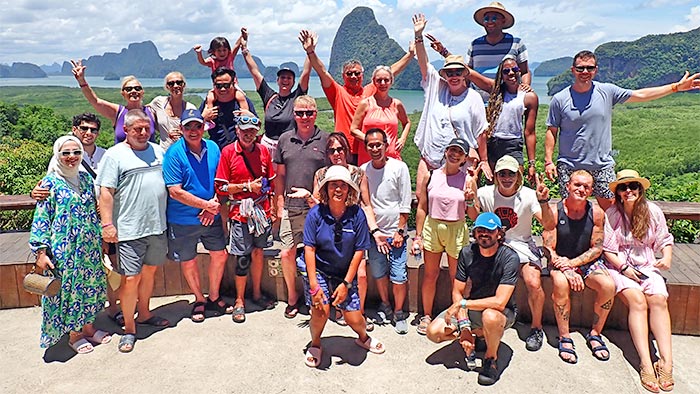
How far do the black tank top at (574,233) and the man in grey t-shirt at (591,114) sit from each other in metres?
0.56

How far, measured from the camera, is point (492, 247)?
3.44 metres

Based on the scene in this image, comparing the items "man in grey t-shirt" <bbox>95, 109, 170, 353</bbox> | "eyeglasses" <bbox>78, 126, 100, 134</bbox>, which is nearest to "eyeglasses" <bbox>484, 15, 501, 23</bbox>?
"man in grey t-shirt" <bbox>95, 109, 170, 353</bbox>

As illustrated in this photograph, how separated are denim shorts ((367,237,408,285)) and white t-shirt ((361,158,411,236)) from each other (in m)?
0.18

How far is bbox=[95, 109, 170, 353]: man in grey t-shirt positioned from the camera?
3.67 meters

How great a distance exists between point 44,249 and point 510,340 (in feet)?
11.2

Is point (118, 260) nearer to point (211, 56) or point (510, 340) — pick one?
point (211, 56)

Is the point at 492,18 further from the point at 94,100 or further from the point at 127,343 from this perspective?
the point at 127,343

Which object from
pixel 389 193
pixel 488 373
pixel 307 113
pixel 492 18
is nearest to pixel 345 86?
pixel 307 113

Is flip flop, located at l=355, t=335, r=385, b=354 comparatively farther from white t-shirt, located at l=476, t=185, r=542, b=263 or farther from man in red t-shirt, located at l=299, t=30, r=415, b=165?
man in red t-shirt, located at l=299, t=30, r=415, b=165

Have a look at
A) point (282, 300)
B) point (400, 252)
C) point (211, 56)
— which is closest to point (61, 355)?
point (282, 300)

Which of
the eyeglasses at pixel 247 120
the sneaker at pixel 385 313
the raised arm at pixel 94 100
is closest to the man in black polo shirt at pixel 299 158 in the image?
the eyeglasses at pixel 247 120

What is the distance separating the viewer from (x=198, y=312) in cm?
440

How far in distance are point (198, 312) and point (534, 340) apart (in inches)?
106

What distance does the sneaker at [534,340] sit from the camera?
3854 mm
